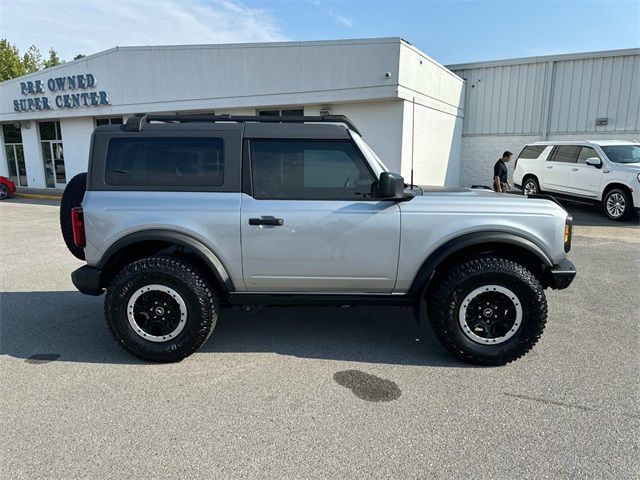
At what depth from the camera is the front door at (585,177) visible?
36.3ft

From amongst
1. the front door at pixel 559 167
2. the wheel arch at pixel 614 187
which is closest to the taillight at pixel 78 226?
the wheel arch at pixel 614 187

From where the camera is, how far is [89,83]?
1705cm

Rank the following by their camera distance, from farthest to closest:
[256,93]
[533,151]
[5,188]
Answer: [5,188], [256,93], [533,151]

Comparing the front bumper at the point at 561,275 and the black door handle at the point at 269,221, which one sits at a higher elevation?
the black door handle at the point at 269,221

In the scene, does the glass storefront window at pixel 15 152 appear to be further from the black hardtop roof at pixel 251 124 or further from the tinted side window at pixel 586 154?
the tinted side window at pixel 586 154

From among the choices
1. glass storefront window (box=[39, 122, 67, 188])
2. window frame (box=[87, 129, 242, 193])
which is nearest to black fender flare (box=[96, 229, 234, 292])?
window frame (box=[87, 129, 242, 193])

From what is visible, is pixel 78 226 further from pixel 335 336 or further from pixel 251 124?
pixel 335 336

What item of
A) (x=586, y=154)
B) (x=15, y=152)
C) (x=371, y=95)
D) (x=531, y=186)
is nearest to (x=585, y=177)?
(x=586, y=154)

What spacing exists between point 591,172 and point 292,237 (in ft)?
35.4

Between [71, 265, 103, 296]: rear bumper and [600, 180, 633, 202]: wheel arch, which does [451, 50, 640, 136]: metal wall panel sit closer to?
[600, 180, 633, 202]: wheel arch

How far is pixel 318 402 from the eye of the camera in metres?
3.02

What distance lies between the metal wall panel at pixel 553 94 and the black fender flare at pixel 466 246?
586 inches

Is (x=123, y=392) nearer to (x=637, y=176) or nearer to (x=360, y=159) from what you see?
(x=360, y=159)

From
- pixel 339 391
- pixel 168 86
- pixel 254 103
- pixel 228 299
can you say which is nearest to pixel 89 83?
pixel 168 86
